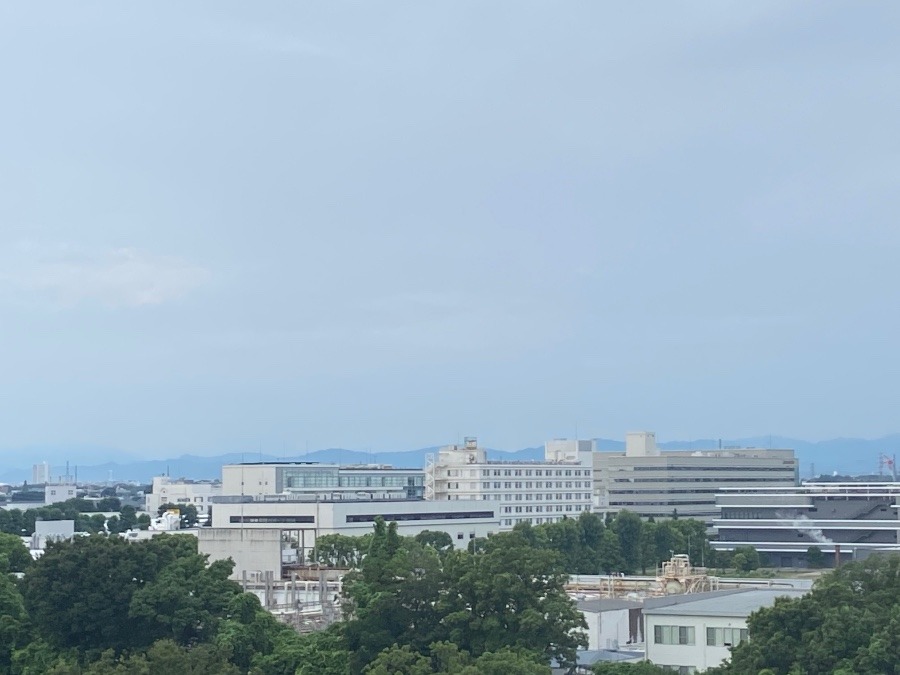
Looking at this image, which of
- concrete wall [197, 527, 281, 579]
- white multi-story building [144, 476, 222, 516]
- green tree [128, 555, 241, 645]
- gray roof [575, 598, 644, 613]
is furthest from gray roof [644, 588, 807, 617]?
white multi-story building [144, 476, 222, 516]

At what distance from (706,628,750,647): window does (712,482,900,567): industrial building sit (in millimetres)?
57713

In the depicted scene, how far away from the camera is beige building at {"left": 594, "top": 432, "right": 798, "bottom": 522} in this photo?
448 ft

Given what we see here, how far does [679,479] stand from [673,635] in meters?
94.1

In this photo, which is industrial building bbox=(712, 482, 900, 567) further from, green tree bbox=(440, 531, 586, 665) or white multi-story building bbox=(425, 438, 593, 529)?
green tree bbox=(440, 531, 586, 665)

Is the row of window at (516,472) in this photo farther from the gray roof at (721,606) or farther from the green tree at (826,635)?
the green tree at (826,635)

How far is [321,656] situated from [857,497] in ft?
239

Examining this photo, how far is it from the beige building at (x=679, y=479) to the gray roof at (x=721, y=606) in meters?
87.7

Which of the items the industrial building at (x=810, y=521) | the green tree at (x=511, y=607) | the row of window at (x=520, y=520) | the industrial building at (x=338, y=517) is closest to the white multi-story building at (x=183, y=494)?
the row of window at (x=520, y=520)

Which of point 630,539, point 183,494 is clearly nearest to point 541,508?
point 630,539

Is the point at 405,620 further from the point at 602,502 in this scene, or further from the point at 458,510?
the point at 602,502

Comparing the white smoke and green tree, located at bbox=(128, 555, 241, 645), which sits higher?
the white smoke

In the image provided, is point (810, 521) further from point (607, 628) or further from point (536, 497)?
point (607, 628)

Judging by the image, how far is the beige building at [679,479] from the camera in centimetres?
13650

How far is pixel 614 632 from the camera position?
51375 millimetres
